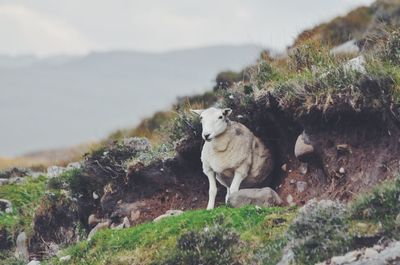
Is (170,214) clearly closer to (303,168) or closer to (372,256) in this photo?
(303,168)

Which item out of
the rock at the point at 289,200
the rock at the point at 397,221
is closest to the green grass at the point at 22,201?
the rock at the point at 289,200

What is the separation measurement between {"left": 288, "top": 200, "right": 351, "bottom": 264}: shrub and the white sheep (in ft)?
15.6

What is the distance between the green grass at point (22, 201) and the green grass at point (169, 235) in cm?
714

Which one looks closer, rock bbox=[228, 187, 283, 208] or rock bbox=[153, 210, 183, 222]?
rock bbox=[228, 187, 283, 208]

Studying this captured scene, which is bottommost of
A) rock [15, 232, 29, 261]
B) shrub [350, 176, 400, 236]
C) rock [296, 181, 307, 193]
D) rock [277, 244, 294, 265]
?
rock [15, 232, 29, 261]

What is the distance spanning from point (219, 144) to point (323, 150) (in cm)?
233

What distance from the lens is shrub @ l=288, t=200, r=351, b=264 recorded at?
15656 mm

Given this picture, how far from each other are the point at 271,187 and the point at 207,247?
186 inches

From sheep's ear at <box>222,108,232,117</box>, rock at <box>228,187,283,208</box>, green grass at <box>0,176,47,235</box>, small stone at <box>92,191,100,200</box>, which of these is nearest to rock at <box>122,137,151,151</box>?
small stone at <box>92,191,100,200</box>

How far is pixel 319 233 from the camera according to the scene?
1595 centimetres

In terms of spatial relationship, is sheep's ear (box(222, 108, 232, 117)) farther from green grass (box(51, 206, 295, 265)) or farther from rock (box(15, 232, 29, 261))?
rock (box(15, 232, 29, 261))

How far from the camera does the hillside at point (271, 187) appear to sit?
635 inches

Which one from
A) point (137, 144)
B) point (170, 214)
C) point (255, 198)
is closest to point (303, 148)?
point (255, 198)

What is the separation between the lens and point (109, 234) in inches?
801
